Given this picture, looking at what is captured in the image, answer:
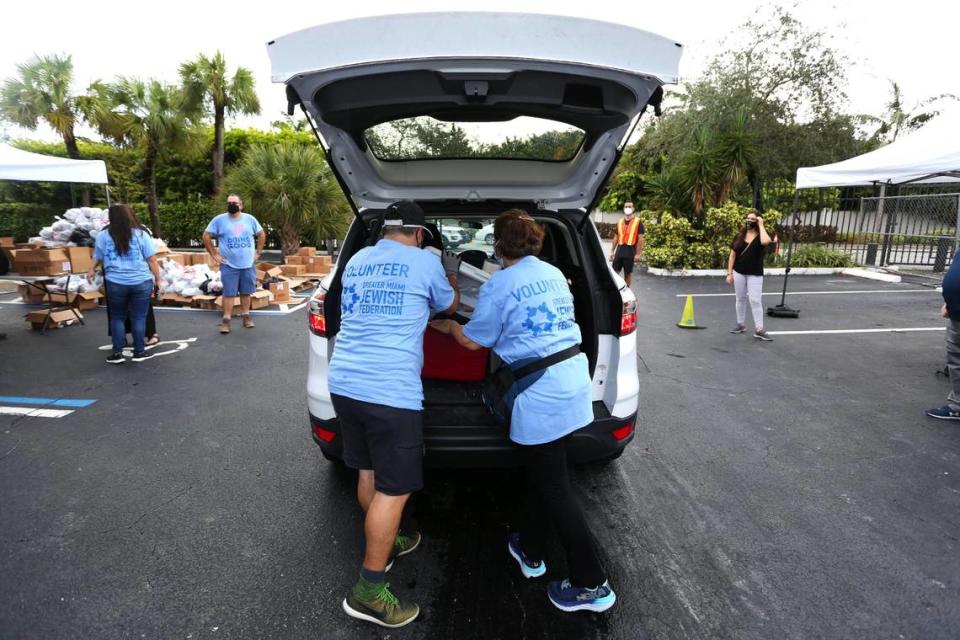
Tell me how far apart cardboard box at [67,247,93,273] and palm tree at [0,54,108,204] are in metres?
10.9

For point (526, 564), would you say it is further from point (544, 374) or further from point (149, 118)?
point (149, 118)

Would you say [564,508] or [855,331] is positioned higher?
[564,508]

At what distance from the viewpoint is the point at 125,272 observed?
5281 millimetres

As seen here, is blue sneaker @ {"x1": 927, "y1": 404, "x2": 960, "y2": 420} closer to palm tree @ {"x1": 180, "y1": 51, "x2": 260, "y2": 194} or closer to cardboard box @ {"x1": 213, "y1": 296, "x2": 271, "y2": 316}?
cardboard box @ {"x1": 213, "y1": 296, "x2": 271, "y2": 316}

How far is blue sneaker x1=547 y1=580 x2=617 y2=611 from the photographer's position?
7.13 ft

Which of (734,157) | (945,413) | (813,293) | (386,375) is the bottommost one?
(945,413)

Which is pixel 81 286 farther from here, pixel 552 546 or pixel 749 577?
Answer: pixel 749 577

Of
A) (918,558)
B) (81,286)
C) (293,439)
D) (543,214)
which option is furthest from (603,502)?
(81,286)

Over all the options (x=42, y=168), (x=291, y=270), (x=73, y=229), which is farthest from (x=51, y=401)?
(x=291, y=270)

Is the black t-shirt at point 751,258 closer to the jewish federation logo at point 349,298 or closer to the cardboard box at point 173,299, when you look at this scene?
the jewish federation logo at point 349,298

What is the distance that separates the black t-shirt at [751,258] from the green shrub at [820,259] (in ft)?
28.4

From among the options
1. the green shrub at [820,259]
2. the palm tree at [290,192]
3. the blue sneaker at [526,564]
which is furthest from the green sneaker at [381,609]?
the green shrub at [820,259]

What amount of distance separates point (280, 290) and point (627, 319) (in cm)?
721

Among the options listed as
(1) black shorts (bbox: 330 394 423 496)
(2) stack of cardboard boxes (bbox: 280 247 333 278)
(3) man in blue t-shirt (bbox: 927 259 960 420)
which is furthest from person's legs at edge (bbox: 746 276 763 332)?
(2) stack of cardboard boxes (bbox: 280 247 333 278)
